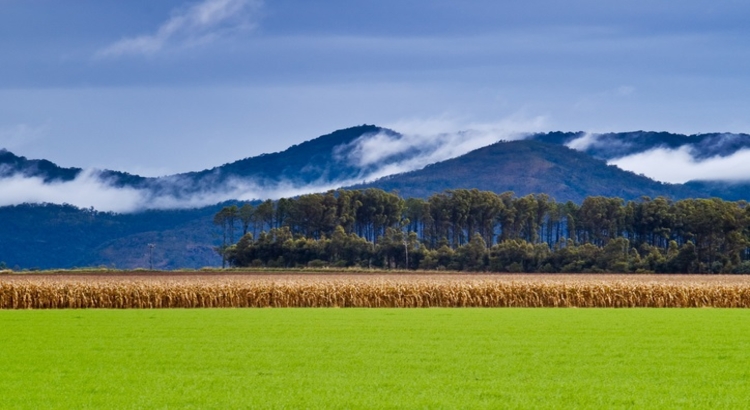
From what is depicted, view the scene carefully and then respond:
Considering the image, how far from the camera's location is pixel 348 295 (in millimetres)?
44562

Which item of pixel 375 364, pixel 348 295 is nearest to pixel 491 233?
pixel 348 295

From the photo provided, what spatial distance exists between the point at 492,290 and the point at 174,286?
15.2 metres

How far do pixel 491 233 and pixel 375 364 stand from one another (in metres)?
137

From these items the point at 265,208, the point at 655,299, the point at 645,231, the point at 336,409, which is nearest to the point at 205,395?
the point at 336,409

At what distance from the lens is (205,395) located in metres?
14.7

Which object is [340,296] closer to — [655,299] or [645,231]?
[655,299]

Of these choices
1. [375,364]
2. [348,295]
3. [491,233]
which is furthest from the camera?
[491,233]

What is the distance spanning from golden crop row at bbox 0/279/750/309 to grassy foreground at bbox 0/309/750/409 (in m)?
13.4

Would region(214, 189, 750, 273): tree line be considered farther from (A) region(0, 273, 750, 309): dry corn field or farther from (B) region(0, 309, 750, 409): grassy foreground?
(B) region(0, 309, 750, 409): grassy foreground

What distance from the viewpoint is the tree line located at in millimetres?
108938

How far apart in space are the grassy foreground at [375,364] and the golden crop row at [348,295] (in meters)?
13.4

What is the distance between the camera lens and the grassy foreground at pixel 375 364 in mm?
14414

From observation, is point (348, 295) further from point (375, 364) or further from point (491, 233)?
point (491, 233)

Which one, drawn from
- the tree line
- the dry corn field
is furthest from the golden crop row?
the tree line
